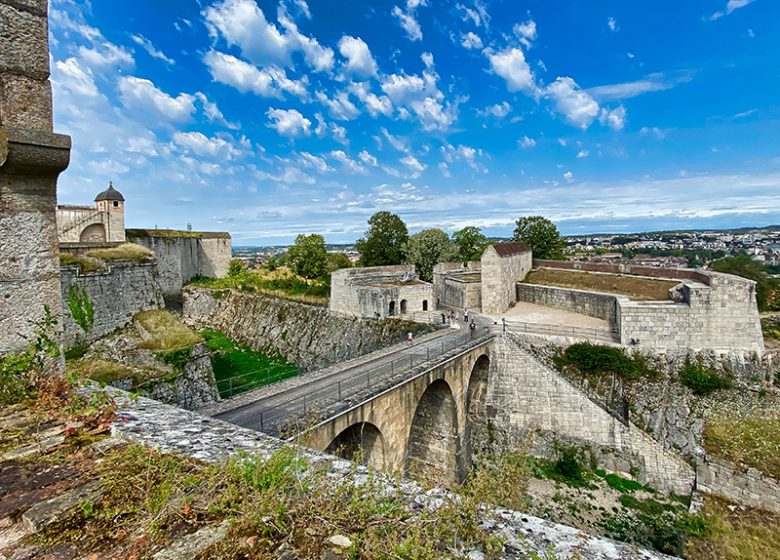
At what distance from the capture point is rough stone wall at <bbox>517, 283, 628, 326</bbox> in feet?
73.3

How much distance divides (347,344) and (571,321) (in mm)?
12678

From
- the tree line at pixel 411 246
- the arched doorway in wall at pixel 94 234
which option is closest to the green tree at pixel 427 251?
the tree line at pixel 411 246

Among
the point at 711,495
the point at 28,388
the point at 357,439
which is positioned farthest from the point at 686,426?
the point at 28,388

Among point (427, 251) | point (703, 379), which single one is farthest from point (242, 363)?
point (703, 379)

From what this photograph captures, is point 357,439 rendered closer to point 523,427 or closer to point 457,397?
point 457,397

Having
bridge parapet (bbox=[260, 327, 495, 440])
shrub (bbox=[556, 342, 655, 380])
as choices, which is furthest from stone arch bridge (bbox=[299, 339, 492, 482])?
shrub (bbox=[556, 342, 655, 380])

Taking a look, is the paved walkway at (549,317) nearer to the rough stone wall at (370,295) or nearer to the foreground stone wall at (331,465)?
the rough stone wall at (370,295)

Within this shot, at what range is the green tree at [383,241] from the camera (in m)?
40.0

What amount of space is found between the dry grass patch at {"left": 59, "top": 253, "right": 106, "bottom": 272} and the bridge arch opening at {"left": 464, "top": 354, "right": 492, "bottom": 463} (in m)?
16.6

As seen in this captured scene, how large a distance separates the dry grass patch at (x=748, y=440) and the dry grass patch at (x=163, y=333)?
19.1 metres

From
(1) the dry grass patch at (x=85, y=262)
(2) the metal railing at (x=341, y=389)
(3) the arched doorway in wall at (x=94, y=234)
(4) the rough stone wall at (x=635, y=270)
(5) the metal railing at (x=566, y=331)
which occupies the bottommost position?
(5) the metal railing at (x=566, y=331)

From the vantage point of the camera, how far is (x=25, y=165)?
369 centimetres

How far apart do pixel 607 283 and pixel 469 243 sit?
19.2 m

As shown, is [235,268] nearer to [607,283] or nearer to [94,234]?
[94,234]
